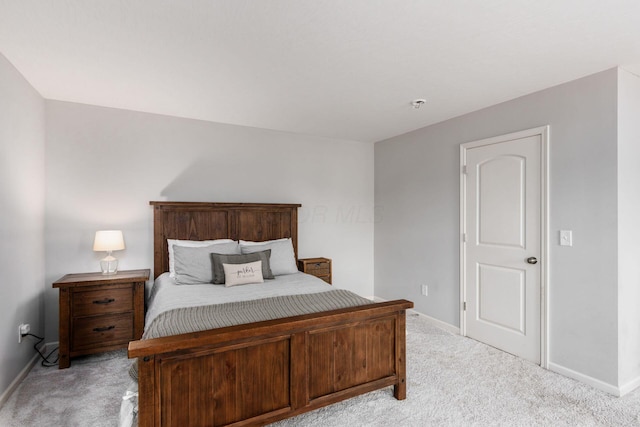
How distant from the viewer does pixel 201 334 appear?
168 cm

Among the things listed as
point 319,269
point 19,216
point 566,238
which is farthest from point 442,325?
point 19,216

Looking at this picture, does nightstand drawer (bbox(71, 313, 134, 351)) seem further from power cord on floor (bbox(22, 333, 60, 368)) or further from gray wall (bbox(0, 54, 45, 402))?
gray wall (bbox(0, 54, 45, 402))

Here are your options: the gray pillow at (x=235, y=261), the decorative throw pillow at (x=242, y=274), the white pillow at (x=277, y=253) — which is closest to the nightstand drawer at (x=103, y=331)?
the gray pillow at (x=235, y=261)

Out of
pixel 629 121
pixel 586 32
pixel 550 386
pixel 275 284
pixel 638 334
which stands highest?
pixel 586 32

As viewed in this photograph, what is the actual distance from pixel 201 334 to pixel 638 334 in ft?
10.1

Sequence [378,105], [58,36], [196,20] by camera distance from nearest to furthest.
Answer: [196,20] → [58,36] → [378,105]

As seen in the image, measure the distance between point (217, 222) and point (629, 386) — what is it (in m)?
3.78

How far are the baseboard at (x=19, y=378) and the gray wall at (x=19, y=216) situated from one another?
0.11 ft

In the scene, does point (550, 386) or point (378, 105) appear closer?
point (550, 386)

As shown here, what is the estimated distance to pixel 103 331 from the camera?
2863mm

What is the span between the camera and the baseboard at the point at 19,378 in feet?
7.29

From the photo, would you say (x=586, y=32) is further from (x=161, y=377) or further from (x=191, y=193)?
(x=191, y=193)

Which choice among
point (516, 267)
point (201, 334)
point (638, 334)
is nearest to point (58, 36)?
point (201, 334)

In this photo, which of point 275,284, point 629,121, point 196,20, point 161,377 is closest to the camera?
point 161,377
